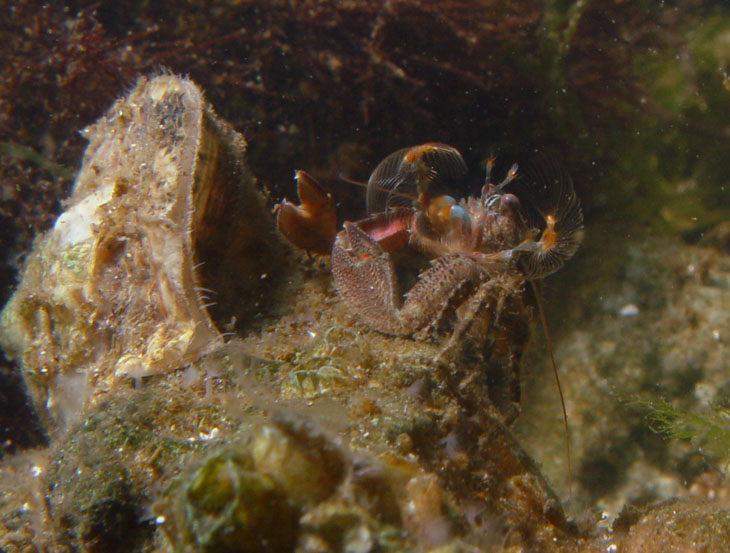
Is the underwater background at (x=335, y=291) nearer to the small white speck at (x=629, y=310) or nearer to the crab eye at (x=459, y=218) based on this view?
the small white speck at (x=629, y=310)

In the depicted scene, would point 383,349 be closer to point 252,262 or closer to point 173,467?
point 173,467

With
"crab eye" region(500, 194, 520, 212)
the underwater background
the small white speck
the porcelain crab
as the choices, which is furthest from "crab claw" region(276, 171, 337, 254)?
the small white speck

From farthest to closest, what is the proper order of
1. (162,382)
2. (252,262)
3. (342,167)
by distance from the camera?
(342,167)
(252,262)
(162,382)

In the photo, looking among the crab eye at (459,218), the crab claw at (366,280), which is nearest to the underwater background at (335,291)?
the crab claw at (366,280)

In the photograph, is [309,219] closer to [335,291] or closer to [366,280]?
[335,291]

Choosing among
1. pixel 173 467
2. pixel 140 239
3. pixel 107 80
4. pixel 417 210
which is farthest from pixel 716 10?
pixel 107 80
